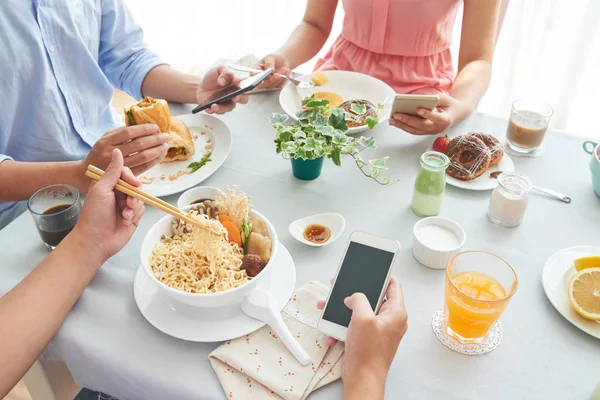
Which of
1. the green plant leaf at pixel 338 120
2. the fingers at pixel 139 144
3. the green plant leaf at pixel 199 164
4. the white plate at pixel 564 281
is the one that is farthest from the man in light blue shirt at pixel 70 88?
the white plate at pixel 564 281

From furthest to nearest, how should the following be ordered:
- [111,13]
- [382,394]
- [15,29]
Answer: [111,13] → [15,29] → [382,394]

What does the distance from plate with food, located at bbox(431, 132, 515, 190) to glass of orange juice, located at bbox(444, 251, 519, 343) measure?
0.36 metres

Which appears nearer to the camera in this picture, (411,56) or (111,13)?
(111,13)

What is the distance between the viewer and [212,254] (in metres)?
0.94

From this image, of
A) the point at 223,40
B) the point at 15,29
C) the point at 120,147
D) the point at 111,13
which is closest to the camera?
the point at 120,147

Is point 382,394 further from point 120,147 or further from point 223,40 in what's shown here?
point 223,40

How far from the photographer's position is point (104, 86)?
1575 millimetres

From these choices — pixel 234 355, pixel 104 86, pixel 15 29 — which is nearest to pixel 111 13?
pixel 104 86

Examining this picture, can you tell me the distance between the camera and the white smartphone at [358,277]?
2.86 feet

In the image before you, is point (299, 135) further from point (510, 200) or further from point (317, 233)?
point (510, 200)

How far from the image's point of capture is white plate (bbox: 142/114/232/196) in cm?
126

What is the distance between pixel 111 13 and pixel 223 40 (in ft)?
6.43

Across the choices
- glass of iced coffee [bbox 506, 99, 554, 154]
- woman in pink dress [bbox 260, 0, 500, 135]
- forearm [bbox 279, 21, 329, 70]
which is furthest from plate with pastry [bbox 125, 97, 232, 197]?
glass of iced coffee [bbox 506, 99, 554, 154]

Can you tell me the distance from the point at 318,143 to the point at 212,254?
0.40m
